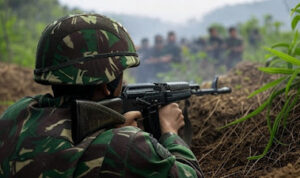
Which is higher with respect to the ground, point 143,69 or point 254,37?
point 254,37

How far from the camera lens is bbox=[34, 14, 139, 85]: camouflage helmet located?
153 cm

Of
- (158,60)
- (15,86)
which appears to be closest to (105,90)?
(15,86)

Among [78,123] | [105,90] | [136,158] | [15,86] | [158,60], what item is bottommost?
[158,60]

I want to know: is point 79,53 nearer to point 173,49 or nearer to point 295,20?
point 295,20

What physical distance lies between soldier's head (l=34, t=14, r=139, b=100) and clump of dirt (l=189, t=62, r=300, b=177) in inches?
41.4

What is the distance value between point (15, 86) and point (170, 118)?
5.47 m

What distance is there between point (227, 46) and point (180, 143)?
41.0ft

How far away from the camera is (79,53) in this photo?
154cm

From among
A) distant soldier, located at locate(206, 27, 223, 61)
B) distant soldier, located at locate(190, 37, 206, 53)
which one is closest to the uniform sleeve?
distant soldier, located at locate(206, 27, 223, 61)

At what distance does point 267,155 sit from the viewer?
6.99 feet

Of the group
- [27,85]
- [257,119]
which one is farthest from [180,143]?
[27,85]

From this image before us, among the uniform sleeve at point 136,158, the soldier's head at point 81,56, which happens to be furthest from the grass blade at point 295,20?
the uniform sleeve at point 136,158

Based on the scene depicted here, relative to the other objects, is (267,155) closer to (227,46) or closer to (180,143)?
(180,143)

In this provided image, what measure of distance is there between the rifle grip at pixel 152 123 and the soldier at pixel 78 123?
11 centimetres
